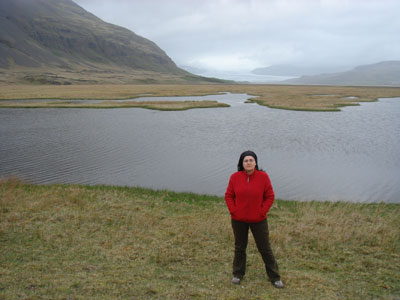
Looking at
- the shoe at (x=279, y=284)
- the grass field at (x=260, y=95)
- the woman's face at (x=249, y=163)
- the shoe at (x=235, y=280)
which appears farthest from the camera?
the grass field at (x=260, y=95)

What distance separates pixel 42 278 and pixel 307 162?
2194 cm

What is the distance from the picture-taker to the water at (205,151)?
20859 mm

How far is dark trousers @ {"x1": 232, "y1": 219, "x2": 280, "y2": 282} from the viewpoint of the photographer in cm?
755

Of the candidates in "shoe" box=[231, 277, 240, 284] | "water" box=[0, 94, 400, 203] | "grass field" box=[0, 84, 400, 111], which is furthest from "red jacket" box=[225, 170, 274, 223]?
"grass field" box=[0, 84, 400, 111]

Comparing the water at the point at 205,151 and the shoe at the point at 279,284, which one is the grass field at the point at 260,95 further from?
the shoe at the point at 279,284

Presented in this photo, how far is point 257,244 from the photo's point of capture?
7824 mm

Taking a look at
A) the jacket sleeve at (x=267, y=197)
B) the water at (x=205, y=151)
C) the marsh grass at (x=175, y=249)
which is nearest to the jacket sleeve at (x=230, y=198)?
the jacket sleeve at (x=267, y=197)

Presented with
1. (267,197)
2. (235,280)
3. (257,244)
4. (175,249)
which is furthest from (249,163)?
(175,249)

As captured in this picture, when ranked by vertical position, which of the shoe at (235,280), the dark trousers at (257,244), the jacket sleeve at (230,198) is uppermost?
the jacket sleeve at (230,198)

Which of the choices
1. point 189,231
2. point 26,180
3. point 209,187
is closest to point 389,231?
point 189,231

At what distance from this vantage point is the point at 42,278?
314 inches

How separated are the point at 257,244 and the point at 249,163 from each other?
217 cm

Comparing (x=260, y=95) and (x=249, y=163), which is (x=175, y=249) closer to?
(x=249, y=163)

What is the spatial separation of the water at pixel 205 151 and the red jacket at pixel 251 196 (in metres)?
11.6
